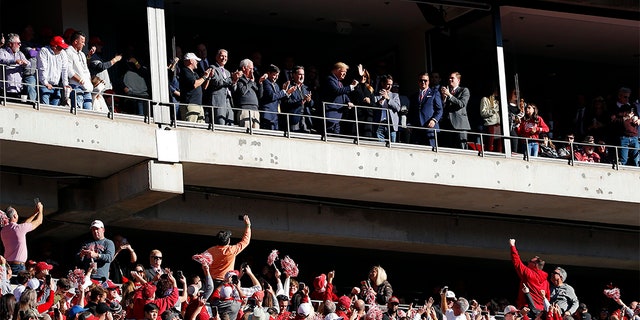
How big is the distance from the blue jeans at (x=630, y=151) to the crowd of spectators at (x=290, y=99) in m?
0.02

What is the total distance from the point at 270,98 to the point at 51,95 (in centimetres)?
345

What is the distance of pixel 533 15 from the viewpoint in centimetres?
2828

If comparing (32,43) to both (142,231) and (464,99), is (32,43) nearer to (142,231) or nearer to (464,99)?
(142,231)

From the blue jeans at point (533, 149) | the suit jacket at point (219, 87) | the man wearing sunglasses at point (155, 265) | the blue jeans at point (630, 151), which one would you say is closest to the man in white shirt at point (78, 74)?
the suit jacket at point (219, 87)

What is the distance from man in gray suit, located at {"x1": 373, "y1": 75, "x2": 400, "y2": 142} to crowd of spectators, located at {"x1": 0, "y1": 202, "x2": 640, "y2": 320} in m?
2.79

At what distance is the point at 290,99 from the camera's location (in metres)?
24.6

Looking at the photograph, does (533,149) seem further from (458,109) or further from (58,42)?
(58,42)

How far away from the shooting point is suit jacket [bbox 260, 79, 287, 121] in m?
24.4

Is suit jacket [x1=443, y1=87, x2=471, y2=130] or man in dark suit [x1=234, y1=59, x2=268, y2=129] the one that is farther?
suit jacket [x1=443, y1=87, x2=471, y2=130]

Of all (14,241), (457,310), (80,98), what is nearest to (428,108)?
(457,310)

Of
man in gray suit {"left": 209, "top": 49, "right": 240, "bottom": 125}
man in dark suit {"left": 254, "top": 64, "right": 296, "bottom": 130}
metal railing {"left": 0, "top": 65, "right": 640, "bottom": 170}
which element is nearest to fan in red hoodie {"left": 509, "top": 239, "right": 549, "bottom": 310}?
metal railing {"left": 0, "top": 65, "right": 640, "bottom": 170}

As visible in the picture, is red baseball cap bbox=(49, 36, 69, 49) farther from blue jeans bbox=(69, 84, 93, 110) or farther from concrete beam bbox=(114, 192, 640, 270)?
concrete beam bbox=(114, 192, 640, 270)

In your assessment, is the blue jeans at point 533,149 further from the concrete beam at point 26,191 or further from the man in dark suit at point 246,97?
the concrete beam at point 26,191

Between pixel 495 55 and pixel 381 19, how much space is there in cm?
241
